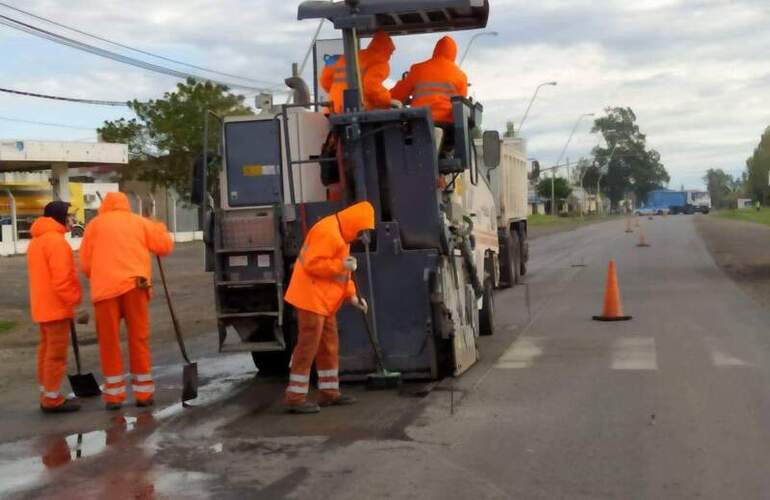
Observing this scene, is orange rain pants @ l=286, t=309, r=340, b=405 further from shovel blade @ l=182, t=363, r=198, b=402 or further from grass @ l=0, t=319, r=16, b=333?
grass @ l=0, t=319, r=16, b=333

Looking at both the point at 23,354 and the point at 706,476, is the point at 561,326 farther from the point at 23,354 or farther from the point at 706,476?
the point at 706,476

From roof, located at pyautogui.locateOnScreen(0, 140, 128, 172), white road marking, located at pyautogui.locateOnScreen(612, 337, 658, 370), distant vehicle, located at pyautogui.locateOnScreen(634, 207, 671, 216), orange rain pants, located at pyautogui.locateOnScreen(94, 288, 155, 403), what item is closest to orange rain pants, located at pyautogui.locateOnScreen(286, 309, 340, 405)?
orange rain pants, located at pyautogui.locateOnScreen(94, 288, 155, 403)

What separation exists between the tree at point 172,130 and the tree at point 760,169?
339 feet

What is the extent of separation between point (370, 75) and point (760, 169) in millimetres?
145565

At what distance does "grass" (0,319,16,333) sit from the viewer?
17.3 metres

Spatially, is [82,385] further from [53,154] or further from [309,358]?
[53,154]


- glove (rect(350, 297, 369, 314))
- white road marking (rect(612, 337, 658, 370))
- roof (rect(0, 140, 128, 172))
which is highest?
roof (rect(0, 140, 128, 172))

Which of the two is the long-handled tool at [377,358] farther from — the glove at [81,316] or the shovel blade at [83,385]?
the shovel blade at [83,385]

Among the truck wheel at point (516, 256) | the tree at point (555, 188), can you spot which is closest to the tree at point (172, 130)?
the truck wheel at point (516, 256)

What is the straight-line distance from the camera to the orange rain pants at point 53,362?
31.6ft

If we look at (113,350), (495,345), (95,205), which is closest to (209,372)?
(113,350)

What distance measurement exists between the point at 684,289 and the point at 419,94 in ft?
36.7

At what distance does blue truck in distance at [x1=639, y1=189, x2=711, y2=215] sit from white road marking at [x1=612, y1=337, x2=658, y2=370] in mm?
118841

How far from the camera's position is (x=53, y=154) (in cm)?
4378
